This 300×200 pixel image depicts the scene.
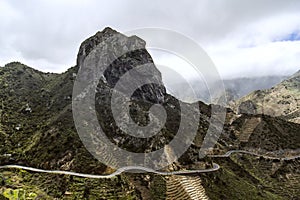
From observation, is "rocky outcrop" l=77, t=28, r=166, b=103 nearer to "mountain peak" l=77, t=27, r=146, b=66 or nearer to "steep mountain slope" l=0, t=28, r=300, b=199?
"mountain peak" l=77, t=27, r=146, b=66

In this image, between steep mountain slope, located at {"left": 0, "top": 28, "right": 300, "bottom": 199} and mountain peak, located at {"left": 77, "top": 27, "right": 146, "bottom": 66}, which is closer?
steep mountain slope, located at {"left": 0, "top": 28, "right": 300, "bottom": 199}

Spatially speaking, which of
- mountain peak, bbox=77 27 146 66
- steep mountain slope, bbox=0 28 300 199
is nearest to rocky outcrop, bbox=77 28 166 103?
mountain peak, bbox=77 27 146 66

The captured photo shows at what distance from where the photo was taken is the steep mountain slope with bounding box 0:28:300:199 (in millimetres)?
95062

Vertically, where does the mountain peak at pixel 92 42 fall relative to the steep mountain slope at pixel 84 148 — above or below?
above

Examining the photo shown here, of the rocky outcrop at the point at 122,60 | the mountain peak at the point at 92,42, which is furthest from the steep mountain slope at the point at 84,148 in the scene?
the rocky outcrop at the point at 122,60

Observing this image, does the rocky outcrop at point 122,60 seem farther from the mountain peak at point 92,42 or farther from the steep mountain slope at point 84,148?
the steep mountain slope at point 84,148

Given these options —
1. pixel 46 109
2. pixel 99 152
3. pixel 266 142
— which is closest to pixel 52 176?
pixel 99 152

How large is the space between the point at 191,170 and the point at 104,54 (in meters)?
75.6

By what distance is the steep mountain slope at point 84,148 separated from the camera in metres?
95.1

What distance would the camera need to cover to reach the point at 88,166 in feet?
351

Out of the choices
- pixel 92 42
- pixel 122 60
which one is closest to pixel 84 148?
pixel 122 60

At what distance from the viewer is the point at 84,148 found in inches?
4574

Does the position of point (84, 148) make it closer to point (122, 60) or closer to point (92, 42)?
point (122, 60)

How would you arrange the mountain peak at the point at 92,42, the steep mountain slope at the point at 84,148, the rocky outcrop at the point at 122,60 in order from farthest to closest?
the mountain peak at the point at 92,42, the rocky outcrop at the point at 122,60, the steep mountain slope at the point at 84,148
